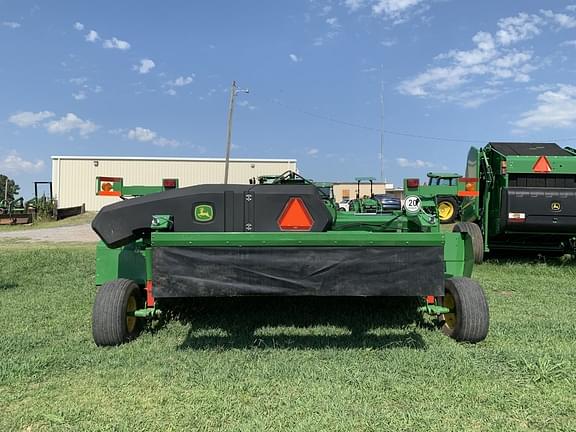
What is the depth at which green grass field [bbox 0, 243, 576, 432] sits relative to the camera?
2.60 meters

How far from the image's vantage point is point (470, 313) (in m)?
3.78

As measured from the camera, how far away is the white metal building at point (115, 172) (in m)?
31.6

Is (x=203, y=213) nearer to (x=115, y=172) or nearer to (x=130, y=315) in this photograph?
(x=130, y=315)

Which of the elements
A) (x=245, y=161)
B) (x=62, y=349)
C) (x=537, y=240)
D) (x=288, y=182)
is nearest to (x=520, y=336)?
(x=288, y=182)

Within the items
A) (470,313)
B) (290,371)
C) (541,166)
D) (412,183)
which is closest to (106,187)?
(290,371)

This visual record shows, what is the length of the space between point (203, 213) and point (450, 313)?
212 centimetres

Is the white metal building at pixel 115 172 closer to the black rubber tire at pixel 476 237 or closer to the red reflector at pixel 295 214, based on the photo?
the black rubber tire at pixel 476 237

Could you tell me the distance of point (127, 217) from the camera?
371 centimetres

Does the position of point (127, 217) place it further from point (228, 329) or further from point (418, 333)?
point (418, 333)

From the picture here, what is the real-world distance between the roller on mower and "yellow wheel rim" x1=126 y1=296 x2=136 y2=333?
0.01 m

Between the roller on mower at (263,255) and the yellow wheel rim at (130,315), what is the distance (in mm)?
12

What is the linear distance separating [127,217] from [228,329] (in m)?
1.31

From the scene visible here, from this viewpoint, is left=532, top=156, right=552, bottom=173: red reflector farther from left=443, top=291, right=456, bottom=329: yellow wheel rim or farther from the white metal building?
the white metal building

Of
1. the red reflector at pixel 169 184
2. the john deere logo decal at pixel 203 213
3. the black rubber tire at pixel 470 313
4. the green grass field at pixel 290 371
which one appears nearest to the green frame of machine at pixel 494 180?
the green grass field at pixel 290 371
